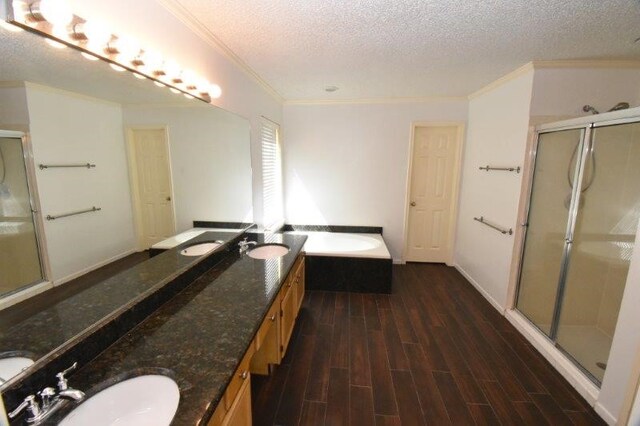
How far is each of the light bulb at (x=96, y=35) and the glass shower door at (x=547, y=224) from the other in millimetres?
3164

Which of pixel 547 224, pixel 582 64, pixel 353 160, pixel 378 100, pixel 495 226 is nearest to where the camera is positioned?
pixel 582 64

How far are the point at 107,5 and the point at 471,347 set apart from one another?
128 inches

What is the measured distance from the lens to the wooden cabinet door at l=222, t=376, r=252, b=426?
109cm

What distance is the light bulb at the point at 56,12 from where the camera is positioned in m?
0.91

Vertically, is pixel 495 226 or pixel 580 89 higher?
pixel 580 89

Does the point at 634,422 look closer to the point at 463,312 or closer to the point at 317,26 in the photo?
the point at 463,312

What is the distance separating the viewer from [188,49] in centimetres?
179

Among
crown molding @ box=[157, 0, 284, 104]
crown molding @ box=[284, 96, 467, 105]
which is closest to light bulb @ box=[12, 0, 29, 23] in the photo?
crown molding @ box=[157, 0, 284, 104]

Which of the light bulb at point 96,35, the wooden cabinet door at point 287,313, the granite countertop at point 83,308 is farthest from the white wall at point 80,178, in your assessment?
the wooden cabinet door at point 287,313

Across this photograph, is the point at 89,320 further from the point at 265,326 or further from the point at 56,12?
the point at 56,12

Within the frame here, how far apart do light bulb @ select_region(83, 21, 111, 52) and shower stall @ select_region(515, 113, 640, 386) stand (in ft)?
9.87

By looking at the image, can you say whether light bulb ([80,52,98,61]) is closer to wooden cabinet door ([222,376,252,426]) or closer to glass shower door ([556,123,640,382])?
wooden cabinet door ([222,376,252,426])

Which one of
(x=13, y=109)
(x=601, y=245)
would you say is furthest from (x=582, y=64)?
(x=13, y=109)

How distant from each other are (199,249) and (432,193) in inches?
133
